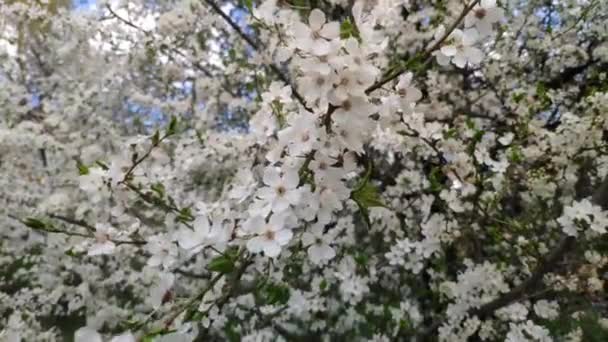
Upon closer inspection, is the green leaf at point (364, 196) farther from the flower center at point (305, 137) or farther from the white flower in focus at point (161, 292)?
the white flower in focus at point (161, 292)

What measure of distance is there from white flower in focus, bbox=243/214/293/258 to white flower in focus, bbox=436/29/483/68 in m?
0.56

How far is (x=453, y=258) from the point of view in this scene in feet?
13.3

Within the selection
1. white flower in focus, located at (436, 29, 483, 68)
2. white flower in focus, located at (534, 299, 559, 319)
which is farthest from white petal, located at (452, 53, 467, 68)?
white flower in focus, located at (534, 299, 559, 319)

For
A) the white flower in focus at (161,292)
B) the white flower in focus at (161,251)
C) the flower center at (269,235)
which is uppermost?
the white flower in focus at (161,251)

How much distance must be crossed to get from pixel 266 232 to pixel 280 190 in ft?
0.34

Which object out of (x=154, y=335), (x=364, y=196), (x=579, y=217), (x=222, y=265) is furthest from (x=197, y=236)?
(x=579, y=217)

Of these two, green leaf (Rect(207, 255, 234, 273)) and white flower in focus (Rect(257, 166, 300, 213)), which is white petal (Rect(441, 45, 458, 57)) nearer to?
white flower in focus (Rect(257, 166, 300, 213))

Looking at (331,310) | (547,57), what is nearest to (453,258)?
(331,310)

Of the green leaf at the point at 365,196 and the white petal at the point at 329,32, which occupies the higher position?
the white petal at the point at 329,32

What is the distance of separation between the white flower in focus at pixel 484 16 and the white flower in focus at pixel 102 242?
1.10 m

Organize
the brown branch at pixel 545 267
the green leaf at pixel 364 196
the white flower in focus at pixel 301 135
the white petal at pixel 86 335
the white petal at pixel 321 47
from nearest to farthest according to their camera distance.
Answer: the white petal at pixel 86 335
the white petal at pixel 321 47
the white flower in focus at pixel 301 135
the green leaf at pixel 364 196
the brown branch at pixel 545 267

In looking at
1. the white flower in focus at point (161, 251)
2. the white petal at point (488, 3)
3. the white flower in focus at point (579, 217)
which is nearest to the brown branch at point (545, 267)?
the white flower in focus at point (579, 217)

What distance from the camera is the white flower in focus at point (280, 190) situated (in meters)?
1.29

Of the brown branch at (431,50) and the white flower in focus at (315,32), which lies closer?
the white flower in focus at (315,32)
